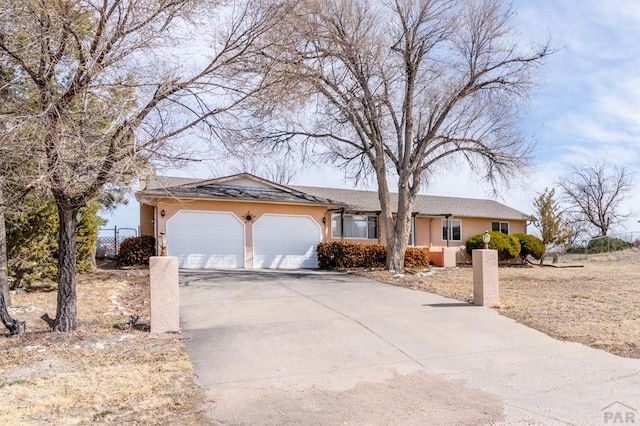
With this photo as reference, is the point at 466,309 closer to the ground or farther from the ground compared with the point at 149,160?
closer to the ground

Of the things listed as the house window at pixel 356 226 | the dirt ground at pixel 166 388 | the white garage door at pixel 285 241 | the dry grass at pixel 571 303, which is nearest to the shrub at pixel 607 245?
the dry grass at pixel 571 303

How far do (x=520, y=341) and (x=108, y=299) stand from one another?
339 inches

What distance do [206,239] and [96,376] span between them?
12219mm

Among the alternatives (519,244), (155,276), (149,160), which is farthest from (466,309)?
(519,244)

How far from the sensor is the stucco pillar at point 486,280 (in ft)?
32.3

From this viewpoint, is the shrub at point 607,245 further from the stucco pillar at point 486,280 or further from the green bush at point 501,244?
the stucco pillar at point 486,280

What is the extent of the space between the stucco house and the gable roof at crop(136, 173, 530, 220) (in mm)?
43

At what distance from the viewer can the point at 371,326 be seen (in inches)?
313

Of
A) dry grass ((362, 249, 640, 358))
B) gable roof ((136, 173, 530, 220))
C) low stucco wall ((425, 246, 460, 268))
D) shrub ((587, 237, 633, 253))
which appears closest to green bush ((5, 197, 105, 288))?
gable roof ((136, 173, 530, 220))

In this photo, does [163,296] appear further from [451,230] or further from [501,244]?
[451,230]

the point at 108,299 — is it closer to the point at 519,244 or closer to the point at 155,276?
the point at 155,276

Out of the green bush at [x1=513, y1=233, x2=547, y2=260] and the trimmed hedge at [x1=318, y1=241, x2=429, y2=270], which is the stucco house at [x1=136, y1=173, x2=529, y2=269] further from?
the green bush at [x1=513, y1=233, x2=547, y2=260]

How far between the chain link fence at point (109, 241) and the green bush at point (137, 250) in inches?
135

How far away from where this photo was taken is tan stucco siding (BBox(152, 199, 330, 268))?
16.7 meters
